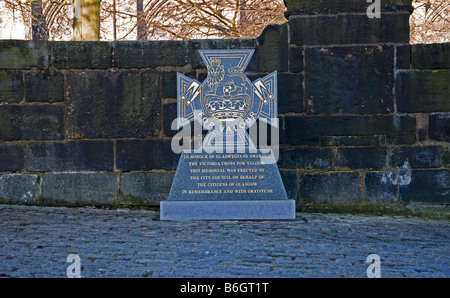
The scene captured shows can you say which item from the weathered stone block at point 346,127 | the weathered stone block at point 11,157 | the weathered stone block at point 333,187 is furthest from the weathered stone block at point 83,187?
the weathered stone block at point 333,187

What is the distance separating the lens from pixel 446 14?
1292 cm

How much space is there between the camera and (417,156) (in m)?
6.21

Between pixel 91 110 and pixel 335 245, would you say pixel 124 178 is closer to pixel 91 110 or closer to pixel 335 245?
pixel 91 110

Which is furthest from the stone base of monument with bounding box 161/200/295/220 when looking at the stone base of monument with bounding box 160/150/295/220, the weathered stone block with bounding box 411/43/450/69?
the weathered stone block with bounding box 411/43/450/69

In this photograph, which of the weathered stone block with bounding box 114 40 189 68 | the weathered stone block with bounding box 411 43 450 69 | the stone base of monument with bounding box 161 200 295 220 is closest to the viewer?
the stone base of monument with bounding box 161 200 295 220

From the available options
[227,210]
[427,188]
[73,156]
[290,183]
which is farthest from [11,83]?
[427,188]

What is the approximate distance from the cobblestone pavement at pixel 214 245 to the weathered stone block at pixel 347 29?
1.97 metres

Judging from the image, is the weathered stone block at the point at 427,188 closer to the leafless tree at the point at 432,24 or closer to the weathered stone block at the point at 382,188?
the weathered stone block at the point at 382,188

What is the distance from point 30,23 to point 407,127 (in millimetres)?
8803

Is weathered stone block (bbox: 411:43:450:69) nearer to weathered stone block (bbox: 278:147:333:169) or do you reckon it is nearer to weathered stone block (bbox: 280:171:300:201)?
weathered stone block (bbox: 278:147:333:169)

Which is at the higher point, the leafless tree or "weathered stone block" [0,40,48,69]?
the leafless tree

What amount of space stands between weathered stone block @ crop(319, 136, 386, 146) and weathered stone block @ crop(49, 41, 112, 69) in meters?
2.59

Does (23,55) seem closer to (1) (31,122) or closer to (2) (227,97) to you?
(1) (31,122)

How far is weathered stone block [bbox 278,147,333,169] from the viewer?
6246 mm
